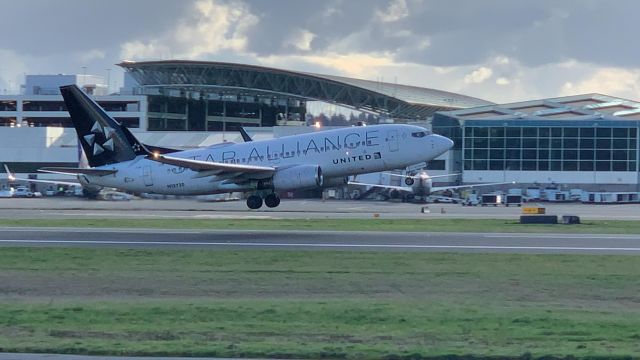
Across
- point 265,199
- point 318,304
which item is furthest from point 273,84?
point 318,304

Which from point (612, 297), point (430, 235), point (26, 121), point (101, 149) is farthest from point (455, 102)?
point (612, 297)

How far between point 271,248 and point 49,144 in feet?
274

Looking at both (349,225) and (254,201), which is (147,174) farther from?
(349,225)

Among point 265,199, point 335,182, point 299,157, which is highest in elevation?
point 299,157

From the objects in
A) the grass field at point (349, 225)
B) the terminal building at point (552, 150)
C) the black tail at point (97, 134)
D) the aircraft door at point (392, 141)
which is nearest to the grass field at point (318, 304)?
the grass field at point (349, 225)

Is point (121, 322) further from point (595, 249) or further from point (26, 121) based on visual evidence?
point (26, 121)

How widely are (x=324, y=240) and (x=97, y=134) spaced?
71.9 ft

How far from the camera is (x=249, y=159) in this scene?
50.9m

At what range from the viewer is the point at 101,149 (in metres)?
53.3

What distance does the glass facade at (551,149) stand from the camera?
337ft

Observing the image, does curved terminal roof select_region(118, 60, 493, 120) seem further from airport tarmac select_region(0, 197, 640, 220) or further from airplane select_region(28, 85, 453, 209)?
airplane select_region(28, 85, 453, 209)

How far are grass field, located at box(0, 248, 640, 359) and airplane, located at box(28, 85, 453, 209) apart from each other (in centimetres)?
1867

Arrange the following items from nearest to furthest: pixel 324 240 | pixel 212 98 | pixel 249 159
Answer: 1. pixel 324 240
2. pixel 249 159
3. pixel 212 98

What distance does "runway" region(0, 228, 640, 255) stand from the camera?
32.5 metres
